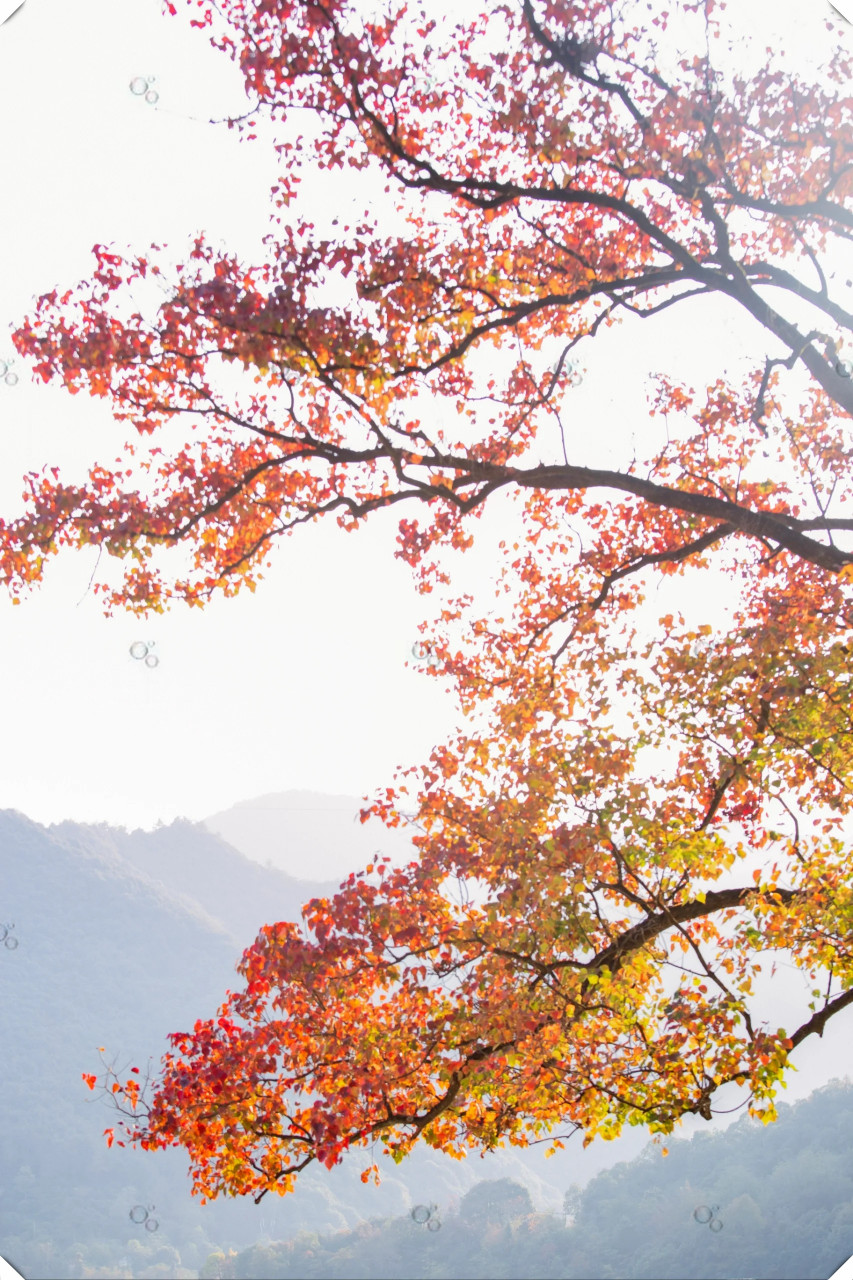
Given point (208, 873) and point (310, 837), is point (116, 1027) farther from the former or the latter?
point (310, 837)

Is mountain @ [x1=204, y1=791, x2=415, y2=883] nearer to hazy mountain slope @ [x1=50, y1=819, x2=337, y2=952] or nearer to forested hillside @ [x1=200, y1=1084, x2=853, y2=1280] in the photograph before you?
hazy mountain slope @ [x1=50, y1=819, x2=337, y2=952]

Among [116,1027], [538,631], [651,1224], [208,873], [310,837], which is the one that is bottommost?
[651,1224]

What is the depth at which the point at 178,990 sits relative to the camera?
114m

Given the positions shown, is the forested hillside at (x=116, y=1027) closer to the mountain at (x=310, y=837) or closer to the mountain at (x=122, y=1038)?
the mountain at (x=122, y=1038)

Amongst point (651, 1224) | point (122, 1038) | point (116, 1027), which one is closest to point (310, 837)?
point (116, 1027)

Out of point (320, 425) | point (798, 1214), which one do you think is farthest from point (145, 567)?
point (798, 1214)

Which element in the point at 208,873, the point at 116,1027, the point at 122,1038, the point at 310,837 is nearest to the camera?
the point at 122,1038

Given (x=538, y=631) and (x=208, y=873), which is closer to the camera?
(x=538, y=631)

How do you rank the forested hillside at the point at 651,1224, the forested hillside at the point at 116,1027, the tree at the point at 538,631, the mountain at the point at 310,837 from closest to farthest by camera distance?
the tree at the point at 538,631, the forested hillside at the point at 651,1224, the forested hillside at the point at 116,1027, the mountain at the point at 310,837

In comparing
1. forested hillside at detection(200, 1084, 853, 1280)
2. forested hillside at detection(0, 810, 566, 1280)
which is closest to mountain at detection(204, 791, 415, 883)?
forested hillside at detection(0, 810, 566, 1280)

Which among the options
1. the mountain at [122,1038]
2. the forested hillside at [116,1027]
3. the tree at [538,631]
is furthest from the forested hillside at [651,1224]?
the tree at [538,631]

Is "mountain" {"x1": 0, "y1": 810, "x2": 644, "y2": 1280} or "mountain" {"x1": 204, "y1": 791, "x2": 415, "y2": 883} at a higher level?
"mountain" {"x1": 204, "y1": 791, "x2": 415, "y2": 883}

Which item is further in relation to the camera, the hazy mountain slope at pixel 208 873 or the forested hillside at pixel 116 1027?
the hazy mountain slope at pixel 208 873

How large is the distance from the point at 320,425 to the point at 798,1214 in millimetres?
67384
